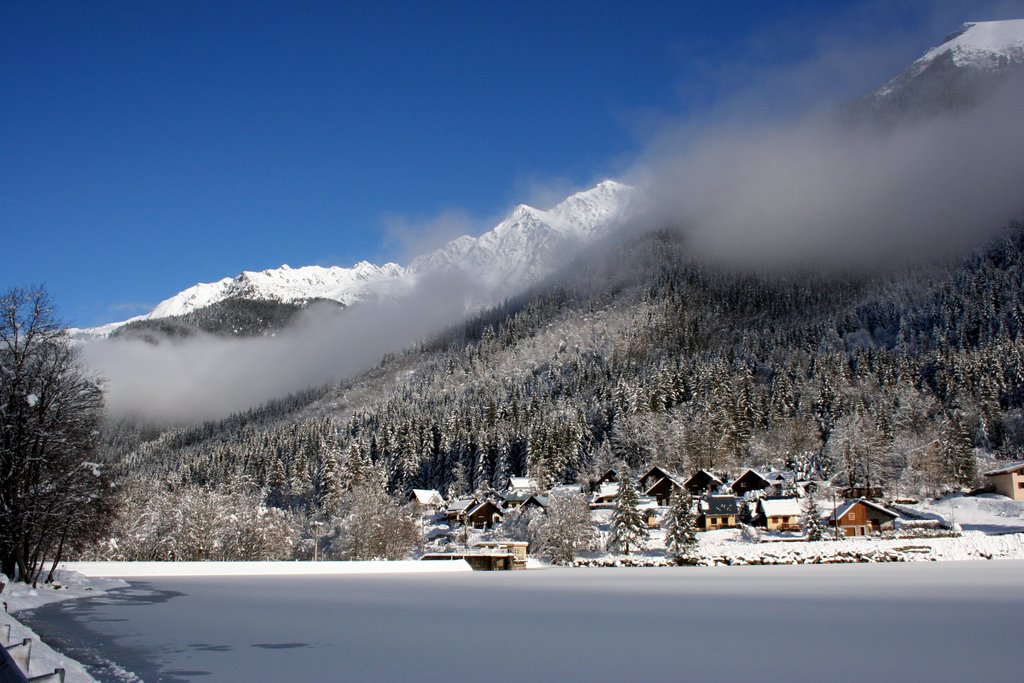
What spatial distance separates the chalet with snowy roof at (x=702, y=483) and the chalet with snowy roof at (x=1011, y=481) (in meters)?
30.4

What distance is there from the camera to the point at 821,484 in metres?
94.7

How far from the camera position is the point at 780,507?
77.9 meters

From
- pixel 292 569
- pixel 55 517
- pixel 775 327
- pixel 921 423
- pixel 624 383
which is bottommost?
pixel 292 569

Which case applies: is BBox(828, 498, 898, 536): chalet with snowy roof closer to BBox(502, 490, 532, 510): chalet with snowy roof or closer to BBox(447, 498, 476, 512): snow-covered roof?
BBox(502, 490, 532, 510): chalet with snowy roof

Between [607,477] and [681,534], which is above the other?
[607,477]

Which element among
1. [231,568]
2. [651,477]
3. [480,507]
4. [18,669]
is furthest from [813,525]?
[18,669]

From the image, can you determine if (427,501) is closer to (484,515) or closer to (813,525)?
(484,515)

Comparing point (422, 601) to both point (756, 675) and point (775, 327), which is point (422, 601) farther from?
point (775, 327)

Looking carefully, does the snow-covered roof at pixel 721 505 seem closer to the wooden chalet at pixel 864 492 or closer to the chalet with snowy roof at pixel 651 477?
the chalet with snowy roof at pixel 651 477

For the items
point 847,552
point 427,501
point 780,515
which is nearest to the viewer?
point 847,552

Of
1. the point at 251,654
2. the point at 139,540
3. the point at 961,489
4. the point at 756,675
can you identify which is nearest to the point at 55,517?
the point at 251,654

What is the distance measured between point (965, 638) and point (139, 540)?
241 feet

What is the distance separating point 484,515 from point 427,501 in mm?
16801

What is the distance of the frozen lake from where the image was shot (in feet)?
38.3
